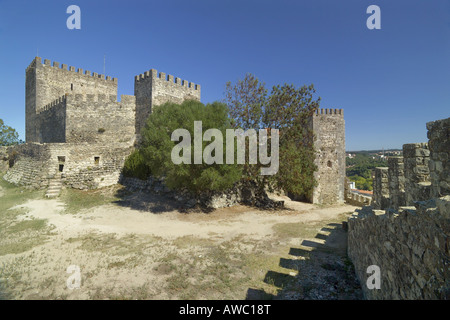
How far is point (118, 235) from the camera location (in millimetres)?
9578

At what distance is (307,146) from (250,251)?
41.7 ft

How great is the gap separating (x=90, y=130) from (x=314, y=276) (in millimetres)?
23776

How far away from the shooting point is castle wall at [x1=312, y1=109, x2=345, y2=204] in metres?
19.9

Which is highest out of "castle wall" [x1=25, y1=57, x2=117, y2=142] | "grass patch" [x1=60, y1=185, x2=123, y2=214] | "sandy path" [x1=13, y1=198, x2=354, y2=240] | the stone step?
"castle wall" [x1=25, y1=57, x2=117, y2=142]

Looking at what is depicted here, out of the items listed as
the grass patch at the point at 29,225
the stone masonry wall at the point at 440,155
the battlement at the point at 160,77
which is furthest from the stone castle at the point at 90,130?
the stone masonry wall at the point at 440,155

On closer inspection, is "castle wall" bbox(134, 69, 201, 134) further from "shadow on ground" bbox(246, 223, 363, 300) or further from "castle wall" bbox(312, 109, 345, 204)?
"shadow on ground" bbox(246, 223, 363, 300)

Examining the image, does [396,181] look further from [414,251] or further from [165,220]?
[165,220]

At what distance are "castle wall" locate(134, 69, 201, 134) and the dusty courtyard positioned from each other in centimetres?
1189

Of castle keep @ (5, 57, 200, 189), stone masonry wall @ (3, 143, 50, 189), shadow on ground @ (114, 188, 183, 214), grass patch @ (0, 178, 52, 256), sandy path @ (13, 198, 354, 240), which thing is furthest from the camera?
castle keep @ (5, 57, 200, 189)

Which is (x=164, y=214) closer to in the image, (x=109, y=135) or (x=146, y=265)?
(x=146, y=265)

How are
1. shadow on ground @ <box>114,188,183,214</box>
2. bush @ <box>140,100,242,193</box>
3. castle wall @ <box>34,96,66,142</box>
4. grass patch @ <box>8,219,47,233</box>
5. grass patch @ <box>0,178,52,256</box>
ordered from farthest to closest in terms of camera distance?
castle wall @ <box>34,96,66,142</box> → shadow on ground @ <box>114,188,183,214</box> → bush @ <box>140,100,242,193</box> → grass patch @ <box>8,219,47,233</box> → grass patch @ <box>0,178,52,256</box>

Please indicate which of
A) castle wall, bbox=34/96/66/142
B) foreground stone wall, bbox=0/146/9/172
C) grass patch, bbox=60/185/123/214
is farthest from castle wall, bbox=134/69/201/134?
foreground stone wall, bbox=0/146/9/172

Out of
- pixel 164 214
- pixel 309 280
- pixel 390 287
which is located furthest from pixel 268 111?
pixel 390 287

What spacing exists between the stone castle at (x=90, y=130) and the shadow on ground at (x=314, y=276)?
487 inches
